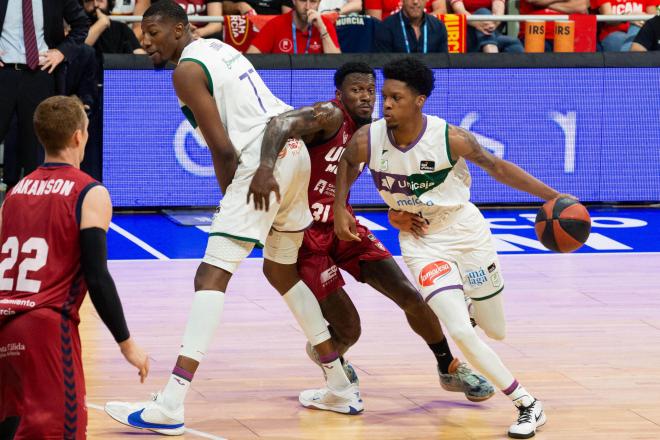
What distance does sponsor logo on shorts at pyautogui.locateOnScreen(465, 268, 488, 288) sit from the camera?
571 centimetres

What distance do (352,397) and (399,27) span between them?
6.35 meters

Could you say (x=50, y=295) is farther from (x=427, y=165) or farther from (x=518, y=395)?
(x=518, y=395)

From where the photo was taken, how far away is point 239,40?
11.7 meters

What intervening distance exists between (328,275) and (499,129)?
233 inches

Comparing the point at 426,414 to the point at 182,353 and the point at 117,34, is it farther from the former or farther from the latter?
the point at 117,34

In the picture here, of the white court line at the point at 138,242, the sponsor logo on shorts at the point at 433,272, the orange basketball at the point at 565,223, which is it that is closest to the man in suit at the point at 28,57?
the white court line at the point at 138,242

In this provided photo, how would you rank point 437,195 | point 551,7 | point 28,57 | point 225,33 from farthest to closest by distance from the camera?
point 551,7 < point 225,33 < point 28,57 < point 437,195

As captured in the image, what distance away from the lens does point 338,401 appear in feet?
19.4

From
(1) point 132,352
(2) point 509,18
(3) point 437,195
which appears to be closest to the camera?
(1) point 132,352

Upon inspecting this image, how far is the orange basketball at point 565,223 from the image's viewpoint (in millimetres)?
5699

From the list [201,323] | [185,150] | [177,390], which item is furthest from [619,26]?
[177,390]

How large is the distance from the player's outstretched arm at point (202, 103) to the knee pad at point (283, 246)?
57 centimetres

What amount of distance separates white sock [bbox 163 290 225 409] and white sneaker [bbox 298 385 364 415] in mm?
759

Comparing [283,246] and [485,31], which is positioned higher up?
[485,31]
